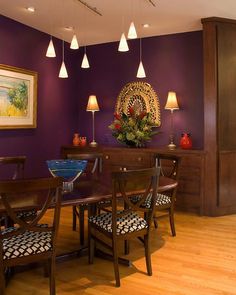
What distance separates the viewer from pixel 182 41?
4.90 m

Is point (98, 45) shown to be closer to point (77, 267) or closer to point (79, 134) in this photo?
point (79, 134)

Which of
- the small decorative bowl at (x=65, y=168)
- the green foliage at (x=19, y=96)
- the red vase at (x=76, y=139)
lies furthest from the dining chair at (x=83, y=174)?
the red vase at (x=76, y=139)

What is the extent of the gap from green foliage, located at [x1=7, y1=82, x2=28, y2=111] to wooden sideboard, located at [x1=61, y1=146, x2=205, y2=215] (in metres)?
1.41

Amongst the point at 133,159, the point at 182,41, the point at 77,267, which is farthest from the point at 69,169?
the point at 182,41

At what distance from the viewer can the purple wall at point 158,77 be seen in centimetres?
484

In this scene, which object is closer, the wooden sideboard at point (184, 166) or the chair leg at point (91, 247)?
the chair leg at point (91, 247)

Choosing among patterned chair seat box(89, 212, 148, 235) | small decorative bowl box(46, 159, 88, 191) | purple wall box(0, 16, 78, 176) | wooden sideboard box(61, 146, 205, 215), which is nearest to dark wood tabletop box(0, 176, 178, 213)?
small decorative bowl box(46, 159, 88, 191)

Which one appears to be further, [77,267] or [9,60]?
[9,60]

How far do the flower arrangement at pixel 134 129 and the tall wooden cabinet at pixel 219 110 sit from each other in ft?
3.03

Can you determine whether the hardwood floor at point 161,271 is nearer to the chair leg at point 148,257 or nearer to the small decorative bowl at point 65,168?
the chair leg at point 148,257

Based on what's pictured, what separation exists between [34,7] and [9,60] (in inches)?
31.7

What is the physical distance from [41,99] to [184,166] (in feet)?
7.72

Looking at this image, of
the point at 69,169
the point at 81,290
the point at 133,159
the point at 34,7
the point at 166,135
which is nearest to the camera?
the point at 81,290

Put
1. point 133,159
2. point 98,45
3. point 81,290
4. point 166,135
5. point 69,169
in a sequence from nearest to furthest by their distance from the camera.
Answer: point 81,290 < point 69,169 < point 133,159 < point 166,135 < point 98,45
